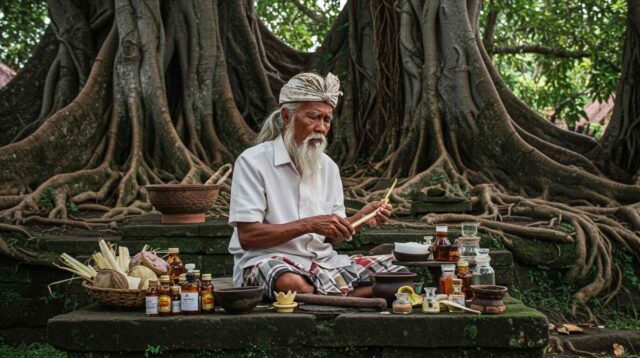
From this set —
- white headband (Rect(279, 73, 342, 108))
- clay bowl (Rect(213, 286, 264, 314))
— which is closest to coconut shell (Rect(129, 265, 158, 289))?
clay bowl (Rect(213, 286, 264, 314))

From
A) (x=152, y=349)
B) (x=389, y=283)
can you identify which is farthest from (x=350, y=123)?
(x=152, y=349)

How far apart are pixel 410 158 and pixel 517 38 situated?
23.9ft

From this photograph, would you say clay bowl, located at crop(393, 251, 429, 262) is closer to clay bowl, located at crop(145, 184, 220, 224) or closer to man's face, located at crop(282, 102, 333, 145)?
man's face, located at crop(282, 102, 333, 145)

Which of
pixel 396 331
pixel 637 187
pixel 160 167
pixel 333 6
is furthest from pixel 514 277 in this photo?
pixel 333 6

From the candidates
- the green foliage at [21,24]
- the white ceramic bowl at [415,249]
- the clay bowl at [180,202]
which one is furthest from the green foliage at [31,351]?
the green foliage at [21,24]

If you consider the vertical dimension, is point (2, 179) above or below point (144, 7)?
below

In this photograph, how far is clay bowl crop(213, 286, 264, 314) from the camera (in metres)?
3.43

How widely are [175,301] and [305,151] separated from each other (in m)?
0.89

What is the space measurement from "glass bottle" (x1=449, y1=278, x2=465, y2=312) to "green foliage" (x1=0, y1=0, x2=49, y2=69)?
8.59 m

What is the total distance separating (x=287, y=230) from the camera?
11.9ft

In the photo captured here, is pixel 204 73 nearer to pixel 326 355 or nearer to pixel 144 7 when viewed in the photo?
pixel 144 7

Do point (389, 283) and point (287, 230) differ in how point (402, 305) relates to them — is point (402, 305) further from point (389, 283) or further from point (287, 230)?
point (287, 230)

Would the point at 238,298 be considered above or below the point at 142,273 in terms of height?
below

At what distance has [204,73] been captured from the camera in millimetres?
7918
